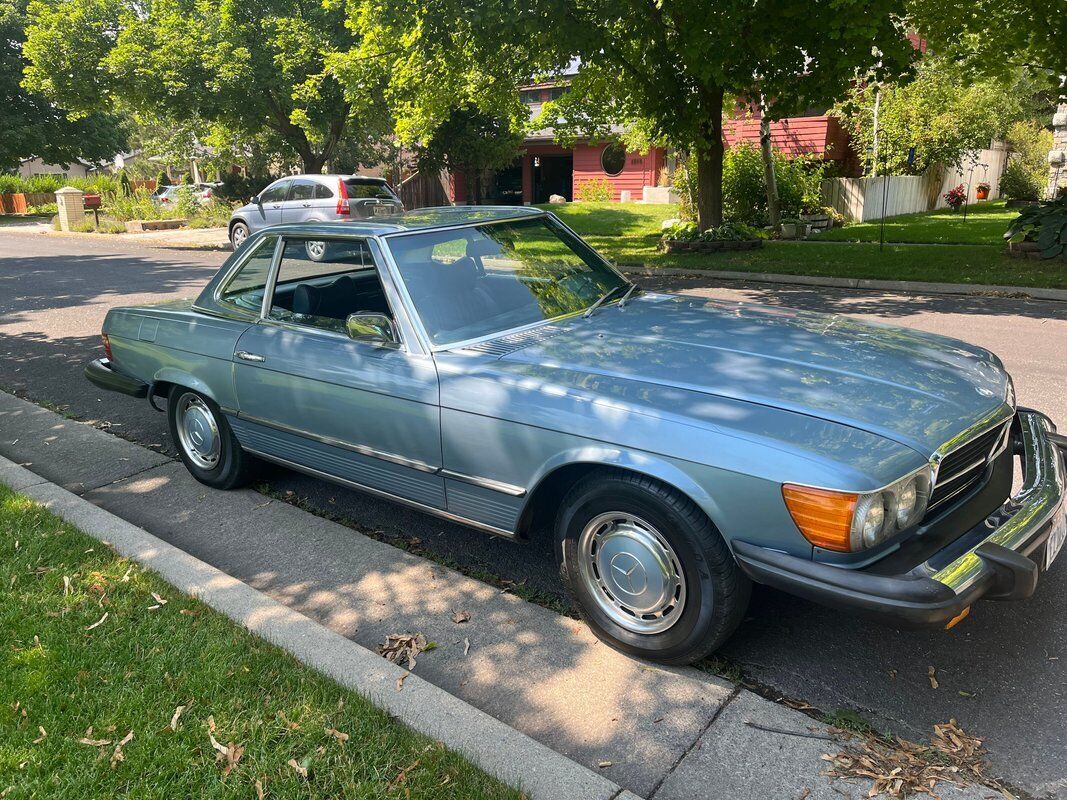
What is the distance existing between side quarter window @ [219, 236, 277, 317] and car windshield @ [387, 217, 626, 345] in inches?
40.9

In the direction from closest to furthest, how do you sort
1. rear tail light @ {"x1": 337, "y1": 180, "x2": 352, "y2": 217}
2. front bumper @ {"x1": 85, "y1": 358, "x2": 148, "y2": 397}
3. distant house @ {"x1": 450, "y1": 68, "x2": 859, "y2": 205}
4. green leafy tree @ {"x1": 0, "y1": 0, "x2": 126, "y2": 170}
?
front bumper @ {"x1": 85, "y1": 358, "x2": 148, "y2": 397}
rear tail light @ {"x1": 337, "y1": 180, "x2": 352, "y2": 217}
distant house @ {"x1": 450, "y1": 68, "x2": 859, "y2": 205}
green leafy tree @ {"x1": 0, "y1": 0, "x2": 126, "y2": 170}

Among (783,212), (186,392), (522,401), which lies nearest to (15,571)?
(186,392)

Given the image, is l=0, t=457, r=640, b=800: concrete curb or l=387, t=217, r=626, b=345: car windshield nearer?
l=0, t=457, r=640, b=800: concrete curb

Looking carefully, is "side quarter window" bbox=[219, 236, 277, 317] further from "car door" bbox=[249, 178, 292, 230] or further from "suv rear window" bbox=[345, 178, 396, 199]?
"car door" bbox=[249, 178, 292, 230]

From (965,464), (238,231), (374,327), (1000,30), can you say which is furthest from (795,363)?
(238,231)

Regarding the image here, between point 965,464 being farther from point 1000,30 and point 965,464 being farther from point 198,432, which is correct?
point 1000,30

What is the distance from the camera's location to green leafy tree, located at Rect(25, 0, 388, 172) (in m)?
20.4

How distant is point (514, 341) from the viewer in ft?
12.1

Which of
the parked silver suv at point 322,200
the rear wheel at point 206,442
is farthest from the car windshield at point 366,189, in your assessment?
the rear wheel at point 206,442

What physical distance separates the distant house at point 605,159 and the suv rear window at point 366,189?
860cm

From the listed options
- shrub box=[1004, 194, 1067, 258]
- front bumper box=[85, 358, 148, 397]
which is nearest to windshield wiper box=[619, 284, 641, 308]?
front bumper box=[85, 358, 148, 397]

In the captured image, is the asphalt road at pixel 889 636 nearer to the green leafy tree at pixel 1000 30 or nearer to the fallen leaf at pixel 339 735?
the fallen leaf at pixel 339 735

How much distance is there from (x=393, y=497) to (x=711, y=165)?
42.1ft

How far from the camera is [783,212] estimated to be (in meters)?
20.6
